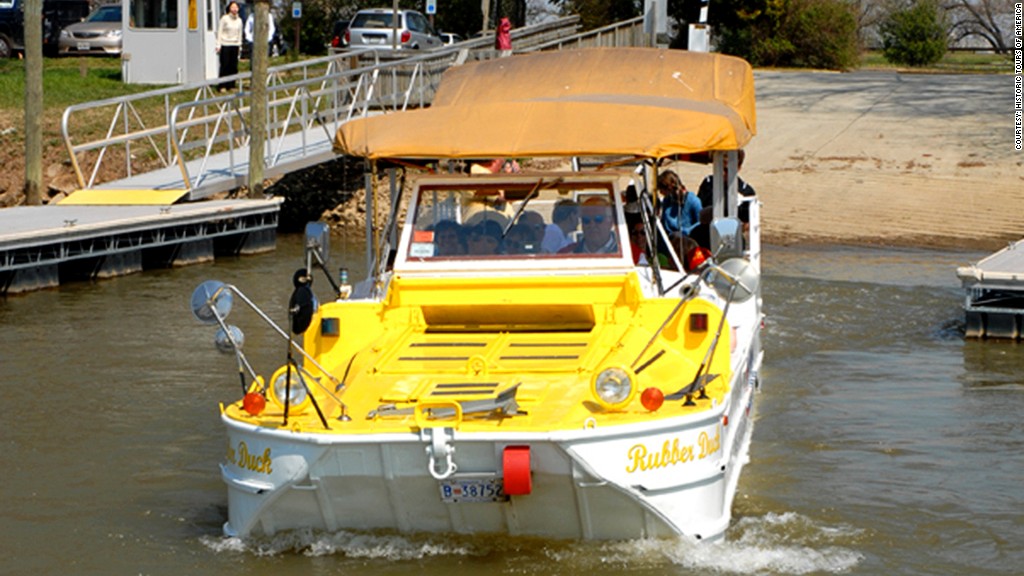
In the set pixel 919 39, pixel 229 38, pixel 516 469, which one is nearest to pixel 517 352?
pixel 516 469

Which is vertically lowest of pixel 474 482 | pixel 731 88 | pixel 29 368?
pixel 29 368

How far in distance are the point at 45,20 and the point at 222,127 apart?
557 inches

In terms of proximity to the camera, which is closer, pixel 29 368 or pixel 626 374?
pixel 626 374

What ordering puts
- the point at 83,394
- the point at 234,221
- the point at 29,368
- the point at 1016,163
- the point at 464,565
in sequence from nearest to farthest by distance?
1. the point at 464,565
2. the point at 83,394
3. the point at 29,368
4. the point at 234,221
5. the point at 1016,163

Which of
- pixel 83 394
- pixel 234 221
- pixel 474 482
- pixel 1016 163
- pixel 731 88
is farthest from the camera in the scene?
pixel 1016 163

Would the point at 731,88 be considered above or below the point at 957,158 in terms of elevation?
above

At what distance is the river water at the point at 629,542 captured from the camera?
8.56 m

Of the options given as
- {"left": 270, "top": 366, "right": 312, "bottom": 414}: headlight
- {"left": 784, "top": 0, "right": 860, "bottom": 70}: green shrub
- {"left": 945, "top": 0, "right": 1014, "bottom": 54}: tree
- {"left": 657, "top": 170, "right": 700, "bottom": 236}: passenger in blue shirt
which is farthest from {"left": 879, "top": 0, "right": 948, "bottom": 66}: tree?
{"left": 270, "top": 366, "right": 312, "bottom": 414}: headlight

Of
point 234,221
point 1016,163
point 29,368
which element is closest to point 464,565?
point 29,368

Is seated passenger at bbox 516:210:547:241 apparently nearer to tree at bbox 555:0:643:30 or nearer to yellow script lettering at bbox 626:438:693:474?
yellow script lettering at bbox 626:438:693:474

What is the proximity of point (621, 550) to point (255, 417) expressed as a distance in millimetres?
1951

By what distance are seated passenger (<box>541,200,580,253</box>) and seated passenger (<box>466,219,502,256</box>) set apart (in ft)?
0.91

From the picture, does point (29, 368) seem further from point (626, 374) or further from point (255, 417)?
point (626, 374)

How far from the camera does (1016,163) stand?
2467 centimetres
